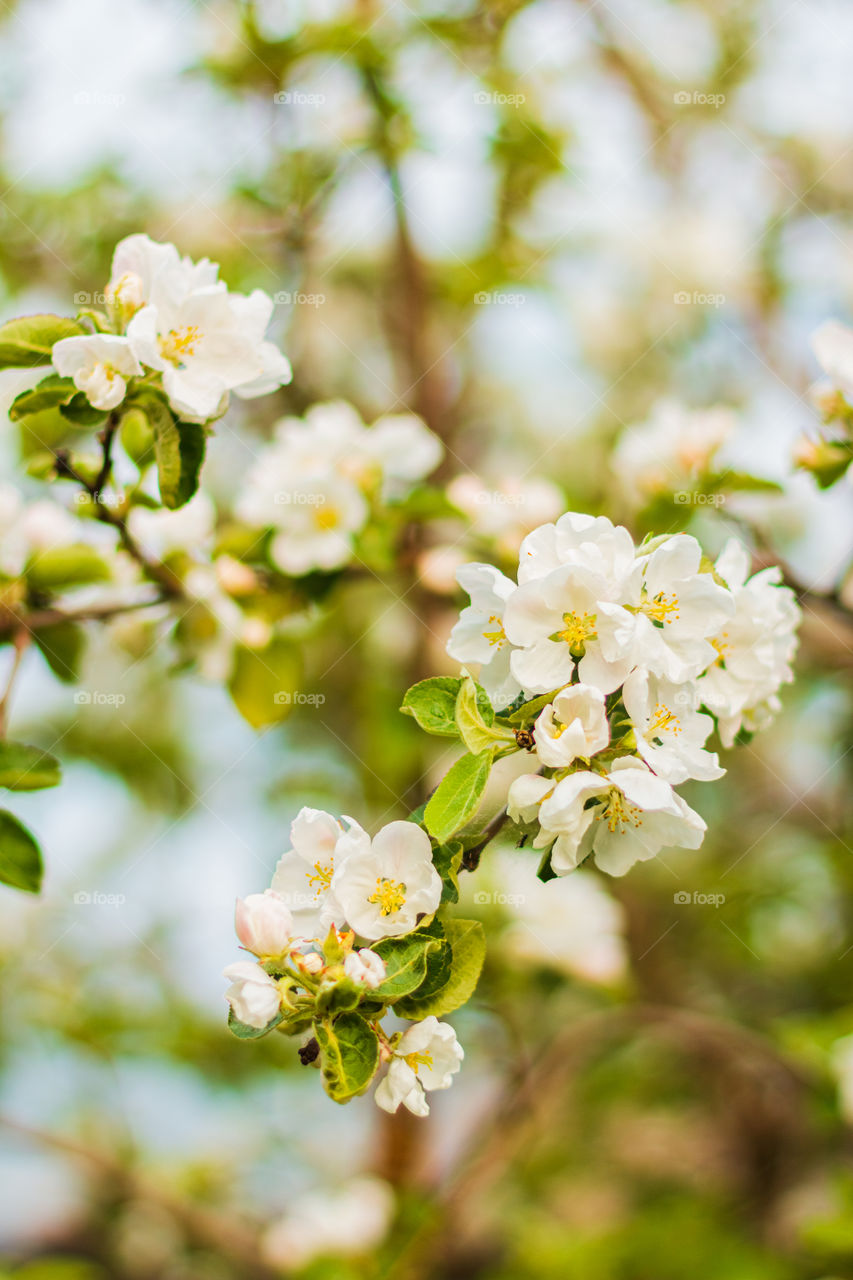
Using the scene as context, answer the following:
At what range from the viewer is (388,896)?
677 millimetres

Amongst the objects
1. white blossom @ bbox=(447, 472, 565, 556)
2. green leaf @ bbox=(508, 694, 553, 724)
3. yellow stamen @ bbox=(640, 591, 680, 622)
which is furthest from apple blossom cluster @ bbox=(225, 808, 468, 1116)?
white blossom @ bbox=(447, 472, 565, 556)

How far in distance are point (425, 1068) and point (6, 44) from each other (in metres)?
2.34

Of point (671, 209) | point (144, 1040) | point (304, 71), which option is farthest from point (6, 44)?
point (144, 1040)

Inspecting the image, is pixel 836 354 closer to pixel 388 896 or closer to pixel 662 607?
pixel 662 607

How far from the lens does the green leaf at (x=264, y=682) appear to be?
4.44ft

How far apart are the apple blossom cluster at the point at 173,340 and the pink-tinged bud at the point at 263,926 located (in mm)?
432

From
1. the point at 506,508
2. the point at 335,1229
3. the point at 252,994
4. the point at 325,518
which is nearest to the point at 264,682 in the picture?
the point at 325,518

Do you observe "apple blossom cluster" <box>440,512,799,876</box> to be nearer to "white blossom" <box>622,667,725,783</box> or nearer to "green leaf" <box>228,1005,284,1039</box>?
"white blossom" <box>622,667,725,783</box>

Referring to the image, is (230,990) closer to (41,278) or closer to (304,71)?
(304,71)

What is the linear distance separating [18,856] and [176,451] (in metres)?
0.40

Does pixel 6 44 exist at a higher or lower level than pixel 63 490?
higher

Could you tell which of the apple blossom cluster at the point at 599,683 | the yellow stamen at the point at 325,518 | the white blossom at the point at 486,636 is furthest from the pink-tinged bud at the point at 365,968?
the yellow stamen at the point at 325,518

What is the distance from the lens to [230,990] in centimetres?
64

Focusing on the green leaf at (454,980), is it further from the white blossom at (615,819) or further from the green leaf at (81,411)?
the green leaf at (81,411)
